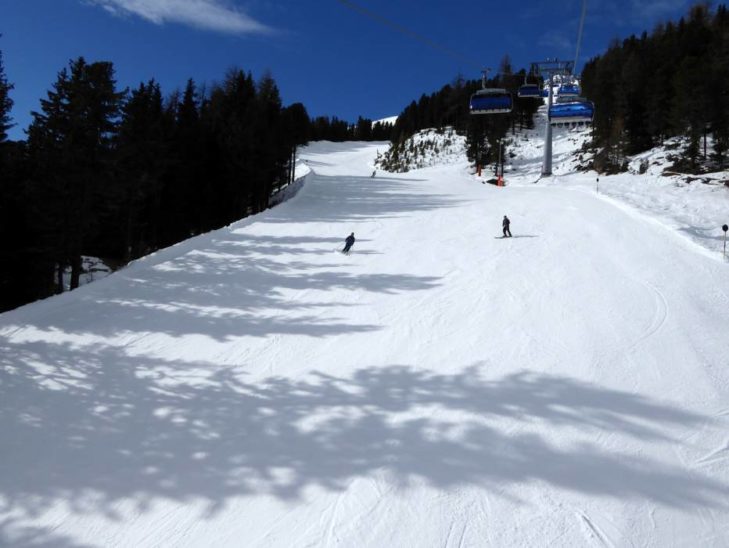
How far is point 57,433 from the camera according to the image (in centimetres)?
605

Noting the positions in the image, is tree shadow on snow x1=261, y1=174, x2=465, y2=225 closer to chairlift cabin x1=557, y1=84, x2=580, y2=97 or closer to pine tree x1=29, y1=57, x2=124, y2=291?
pine tree x1=29, y1=57, x2=124, y2=291

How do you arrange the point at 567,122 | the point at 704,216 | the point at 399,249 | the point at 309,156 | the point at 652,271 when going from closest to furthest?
1. the point at 652,271
2. the point at 399,249
3. the point at 704,216
4. the point at 567,122
5. the point at 309,156

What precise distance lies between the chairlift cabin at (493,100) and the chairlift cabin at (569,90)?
640cm

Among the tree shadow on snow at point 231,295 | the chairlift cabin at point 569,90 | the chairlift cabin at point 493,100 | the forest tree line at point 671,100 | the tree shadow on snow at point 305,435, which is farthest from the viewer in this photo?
the forest tree line at point 671,100

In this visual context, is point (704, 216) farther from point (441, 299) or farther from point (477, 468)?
point (477, 468)

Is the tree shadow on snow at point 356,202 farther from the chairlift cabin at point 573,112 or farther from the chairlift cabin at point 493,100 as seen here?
the chairlift cabin at point 573,112

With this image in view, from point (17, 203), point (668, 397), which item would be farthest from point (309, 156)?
point (668, 397)

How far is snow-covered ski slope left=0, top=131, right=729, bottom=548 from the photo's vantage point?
4488mm

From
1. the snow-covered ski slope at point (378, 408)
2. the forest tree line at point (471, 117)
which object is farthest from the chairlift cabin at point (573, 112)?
the snow-covered ski slope at point (378, 408)

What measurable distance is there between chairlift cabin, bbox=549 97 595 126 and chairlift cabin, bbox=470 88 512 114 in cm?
480

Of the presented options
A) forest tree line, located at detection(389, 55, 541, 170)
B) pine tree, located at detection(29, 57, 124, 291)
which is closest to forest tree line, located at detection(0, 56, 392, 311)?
pine tree, located at detection(29, 57, 124, 291)

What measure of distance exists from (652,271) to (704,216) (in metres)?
11.7

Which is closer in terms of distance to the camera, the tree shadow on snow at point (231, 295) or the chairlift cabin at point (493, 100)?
the tree shadow on snow at point (231, 295)

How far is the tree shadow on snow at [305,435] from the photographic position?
4.90 m
